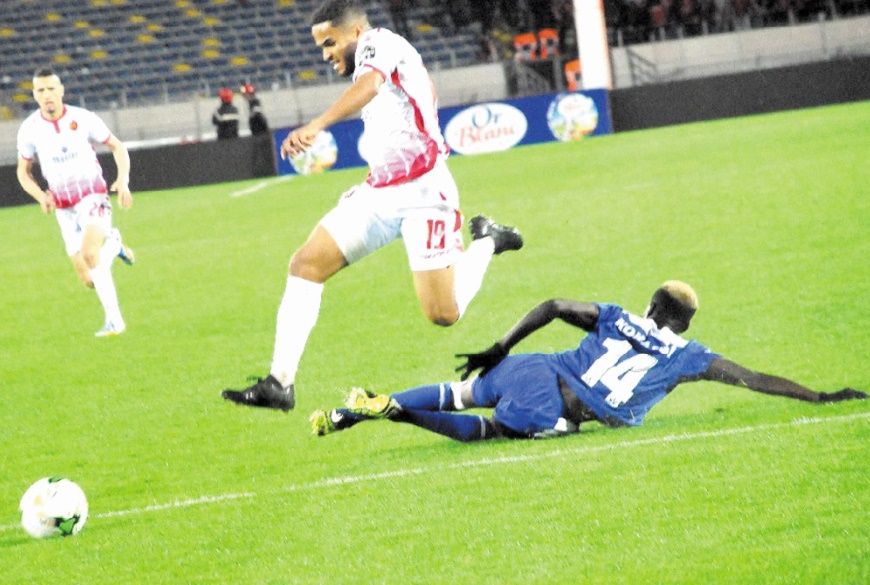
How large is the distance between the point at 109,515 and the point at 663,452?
2429 millimetres

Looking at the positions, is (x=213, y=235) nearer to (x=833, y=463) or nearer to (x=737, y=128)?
(x=737, y=128)

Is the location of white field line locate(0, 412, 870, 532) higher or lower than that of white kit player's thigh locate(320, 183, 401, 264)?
lower

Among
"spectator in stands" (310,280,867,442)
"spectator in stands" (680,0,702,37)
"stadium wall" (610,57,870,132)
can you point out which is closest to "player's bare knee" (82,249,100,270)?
"spectator in stands" (310,280,867,442)

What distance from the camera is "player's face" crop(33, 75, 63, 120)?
1127 cm

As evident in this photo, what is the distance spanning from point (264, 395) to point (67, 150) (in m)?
5.84

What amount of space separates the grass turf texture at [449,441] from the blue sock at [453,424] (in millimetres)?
78

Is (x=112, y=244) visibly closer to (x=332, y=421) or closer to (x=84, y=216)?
(x=84, y=216)

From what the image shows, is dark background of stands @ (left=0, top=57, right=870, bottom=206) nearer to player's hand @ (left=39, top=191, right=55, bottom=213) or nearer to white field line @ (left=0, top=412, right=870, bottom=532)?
player's hand @ (left=39, top=191, right=55, bottom=213)

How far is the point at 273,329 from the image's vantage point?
11.5 metres

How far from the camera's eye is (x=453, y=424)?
686cm

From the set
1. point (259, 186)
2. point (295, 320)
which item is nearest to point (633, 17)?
point (259, 186)

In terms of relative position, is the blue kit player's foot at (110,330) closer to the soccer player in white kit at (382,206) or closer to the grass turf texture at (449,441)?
the grass turf texture at (449,441)

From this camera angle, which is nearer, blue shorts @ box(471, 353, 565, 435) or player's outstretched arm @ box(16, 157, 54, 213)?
blue shorts @ box(471, 353, 565, 435)

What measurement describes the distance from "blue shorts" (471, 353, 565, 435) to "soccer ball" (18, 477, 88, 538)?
2.08m
